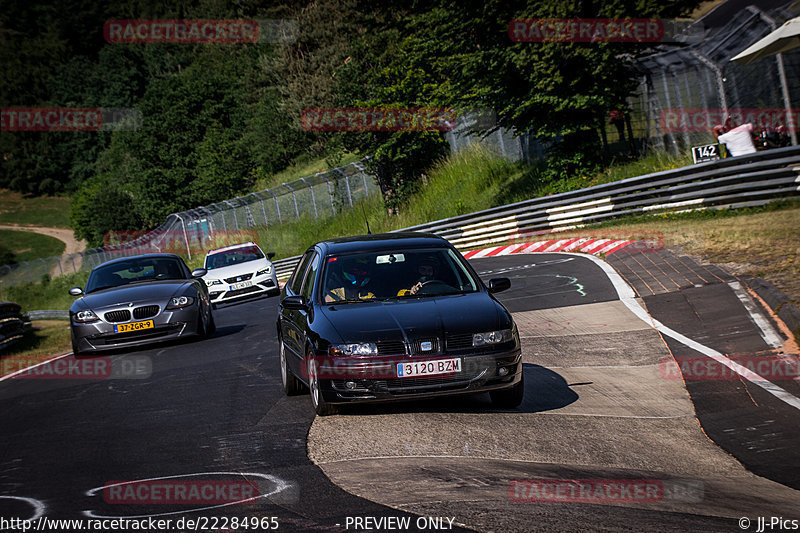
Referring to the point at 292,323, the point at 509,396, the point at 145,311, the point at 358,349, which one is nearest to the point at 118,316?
the point at 145,311

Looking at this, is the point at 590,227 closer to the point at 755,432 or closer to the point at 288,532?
the point at 755,432

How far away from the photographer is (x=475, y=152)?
1356 inches

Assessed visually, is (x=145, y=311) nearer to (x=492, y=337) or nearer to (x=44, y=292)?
(x=492, y=337)

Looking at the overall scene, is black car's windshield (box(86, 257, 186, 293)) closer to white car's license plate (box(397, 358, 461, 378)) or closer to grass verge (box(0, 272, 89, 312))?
white car's license plate (box(397, 358, 461, 378))

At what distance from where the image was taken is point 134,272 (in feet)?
46.6

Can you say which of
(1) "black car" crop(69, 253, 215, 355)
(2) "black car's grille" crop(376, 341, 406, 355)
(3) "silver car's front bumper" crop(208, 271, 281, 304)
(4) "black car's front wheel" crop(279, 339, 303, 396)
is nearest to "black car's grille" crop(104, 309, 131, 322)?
(1) "black car" crop(69, 253, 215, 355)

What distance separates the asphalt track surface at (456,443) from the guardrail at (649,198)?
731 cm

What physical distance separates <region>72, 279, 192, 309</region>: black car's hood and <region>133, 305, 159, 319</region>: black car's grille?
0.11m

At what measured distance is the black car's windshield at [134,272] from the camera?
1391cm

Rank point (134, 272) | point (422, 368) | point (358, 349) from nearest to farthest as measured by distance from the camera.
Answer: point (422, 368) → point (358, 349) → point (134, 272)

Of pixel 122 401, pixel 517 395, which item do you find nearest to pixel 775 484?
pixel 517 395

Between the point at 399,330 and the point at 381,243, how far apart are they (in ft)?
5.46

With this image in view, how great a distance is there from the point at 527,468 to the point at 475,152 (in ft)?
98.8

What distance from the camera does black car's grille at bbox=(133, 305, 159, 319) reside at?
12625mm
